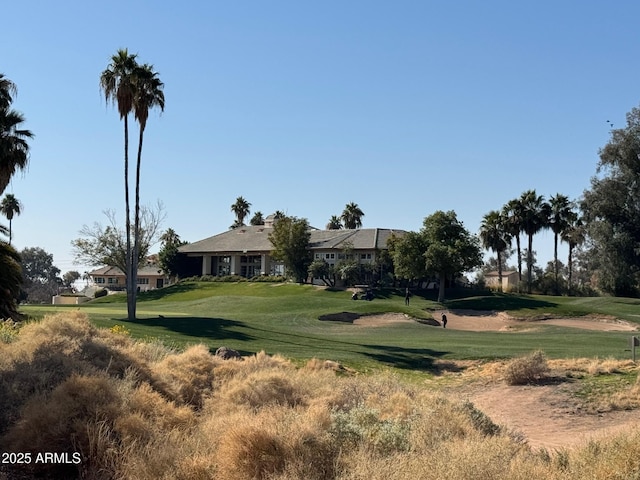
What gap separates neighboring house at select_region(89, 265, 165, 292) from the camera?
105m

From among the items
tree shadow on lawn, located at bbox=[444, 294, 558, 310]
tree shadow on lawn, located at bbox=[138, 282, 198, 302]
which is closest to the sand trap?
tree shadow on lawn, located at bbox=[444, 294, 558, 310]

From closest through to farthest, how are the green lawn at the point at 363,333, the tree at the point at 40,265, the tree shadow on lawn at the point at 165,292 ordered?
1. the green lawn at the point at 363,333
2. the tree shadow on lawn at the point at 165,292
3. the tree at the point at 40,265

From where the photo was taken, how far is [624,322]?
47.5 meters

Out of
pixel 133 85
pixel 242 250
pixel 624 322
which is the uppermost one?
pixel 133 85

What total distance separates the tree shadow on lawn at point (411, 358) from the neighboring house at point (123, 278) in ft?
258

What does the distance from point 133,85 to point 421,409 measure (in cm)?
2926

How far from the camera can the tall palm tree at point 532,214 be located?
74312 mm

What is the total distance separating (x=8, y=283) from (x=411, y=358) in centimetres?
1597

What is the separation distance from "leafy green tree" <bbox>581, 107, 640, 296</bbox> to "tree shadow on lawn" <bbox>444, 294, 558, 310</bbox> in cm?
1000

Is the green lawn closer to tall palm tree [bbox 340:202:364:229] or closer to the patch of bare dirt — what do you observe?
the patch of bare dirt

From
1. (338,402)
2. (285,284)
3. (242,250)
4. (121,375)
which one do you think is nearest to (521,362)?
(338,402)

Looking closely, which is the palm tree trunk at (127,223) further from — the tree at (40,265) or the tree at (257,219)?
the tree at (40,265)

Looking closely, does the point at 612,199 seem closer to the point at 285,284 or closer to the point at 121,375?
the point at 285,284

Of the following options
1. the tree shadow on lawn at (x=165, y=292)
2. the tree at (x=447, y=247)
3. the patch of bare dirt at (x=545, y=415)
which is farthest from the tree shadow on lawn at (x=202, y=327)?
the tree shadow on lawn at (x=165, y=292)
